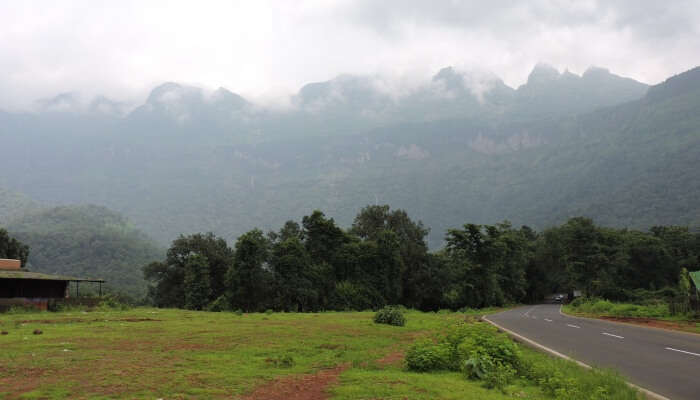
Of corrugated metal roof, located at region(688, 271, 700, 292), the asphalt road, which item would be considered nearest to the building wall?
the asphalt road

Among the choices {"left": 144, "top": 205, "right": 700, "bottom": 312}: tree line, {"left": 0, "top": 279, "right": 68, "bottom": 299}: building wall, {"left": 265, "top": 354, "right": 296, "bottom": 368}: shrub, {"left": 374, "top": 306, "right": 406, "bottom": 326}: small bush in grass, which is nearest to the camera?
{"left": 265, "top": 354, "right": 296, "bottom": 368}: shrub

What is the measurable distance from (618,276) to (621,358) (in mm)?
60688

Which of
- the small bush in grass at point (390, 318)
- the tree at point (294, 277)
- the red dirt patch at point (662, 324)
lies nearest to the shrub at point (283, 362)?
the small bush in grass at point (390, 318)

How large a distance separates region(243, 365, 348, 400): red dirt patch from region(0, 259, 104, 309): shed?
1301 inches

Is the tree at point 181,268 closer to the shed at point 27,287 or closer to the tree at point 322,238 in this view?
the tree at point 322,238

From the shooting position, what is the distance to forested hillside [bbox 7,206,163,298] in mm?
92438

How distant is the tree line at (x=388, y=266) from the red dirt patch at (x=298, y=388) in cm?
3845

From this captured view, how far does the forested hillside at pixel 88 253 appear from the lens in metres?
92.4

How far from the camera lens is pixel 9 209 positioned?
169750 millimetres

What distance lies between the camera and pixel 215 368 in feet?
36.3

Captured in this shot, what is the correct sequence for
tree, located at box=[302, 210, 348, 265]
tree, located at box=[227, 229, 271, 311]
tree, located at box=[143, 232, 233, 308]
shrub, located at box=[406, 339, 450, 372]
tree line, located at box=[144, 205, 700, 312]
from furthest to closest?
1. tree, located at box=[143, 232, 233, 308]
2. tree, located at box=[302, 210, 348, 265]
3. tree line, located at box=[144, 205, 700, 312]
4. tree, located at box=[227, 229, 271, 311]
5. shrub, located at box=[406, 339, 450, 372]

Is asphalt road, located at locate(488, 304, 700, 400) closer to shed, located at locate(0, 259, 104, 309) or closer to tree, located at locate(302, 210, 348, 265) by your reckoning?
shed, located at locate(0, 259, 104, 309)

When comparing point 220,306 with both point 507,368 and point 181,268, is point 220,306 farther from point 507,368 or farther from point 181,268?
point 507,368

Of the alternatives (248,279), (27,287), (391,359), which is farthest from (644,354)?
(27,287)
